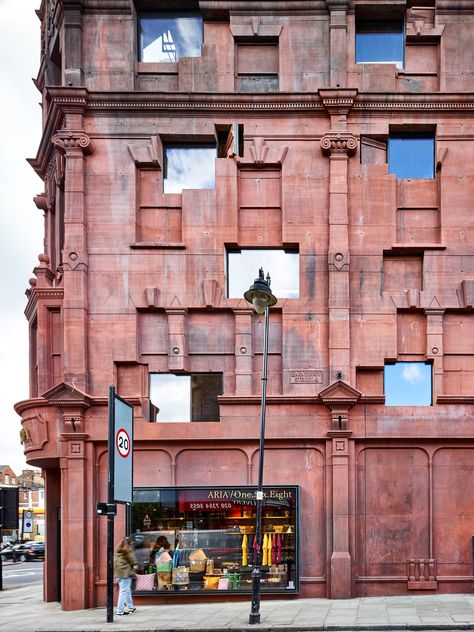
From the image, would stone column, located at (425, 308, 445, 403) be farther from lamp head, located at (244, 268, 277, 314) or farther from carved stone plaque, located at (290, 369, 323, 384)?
lamp head, located at (244, 268, 277, 314)

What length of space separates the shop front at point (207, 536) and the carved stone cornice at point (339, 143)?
947 centimetres

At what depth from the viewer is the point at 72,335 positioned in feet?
65.2

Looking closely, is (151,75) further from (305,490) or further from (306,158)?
(305,490)

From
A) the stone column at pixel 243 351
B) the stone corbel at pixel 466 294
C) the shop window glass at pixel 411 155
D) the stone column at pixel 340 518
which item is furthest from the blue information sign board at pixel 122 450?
the shop window glass at pixel 411 155

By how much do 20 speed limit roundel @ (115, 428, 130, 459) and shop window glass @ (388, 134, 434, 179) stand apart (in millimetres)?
10612

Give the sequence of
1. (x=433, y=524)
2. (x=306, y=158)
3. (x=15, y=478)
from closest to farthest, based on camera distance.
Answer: (x=433, y=524) → (x=306, y=158) → (x=15, y=478)

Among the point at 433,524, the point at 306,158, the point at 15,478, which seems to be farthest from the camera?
the point at 15,478

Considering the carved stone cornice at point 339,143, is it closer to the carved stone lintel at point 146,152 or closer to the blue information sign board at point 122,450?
the carved stone lintel at point 146,152

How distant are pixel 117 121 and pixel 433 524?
14218mm

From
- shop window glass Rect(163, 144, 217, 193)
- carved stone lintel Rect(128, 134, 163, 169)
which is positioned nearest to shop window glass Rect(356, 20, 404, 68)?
shop window glass Rect(163, 144, 217, 193)

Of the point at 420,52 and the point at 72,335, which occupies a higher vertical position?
the point at 420,52

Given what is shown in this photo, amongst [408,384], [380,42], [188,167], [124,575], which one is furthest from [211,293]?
[380,42]

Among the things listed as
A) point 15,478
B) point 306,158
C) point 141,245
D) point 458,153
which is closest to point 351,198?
point 306,158

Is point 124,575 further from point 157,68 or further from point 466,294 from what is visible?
point 157,68
